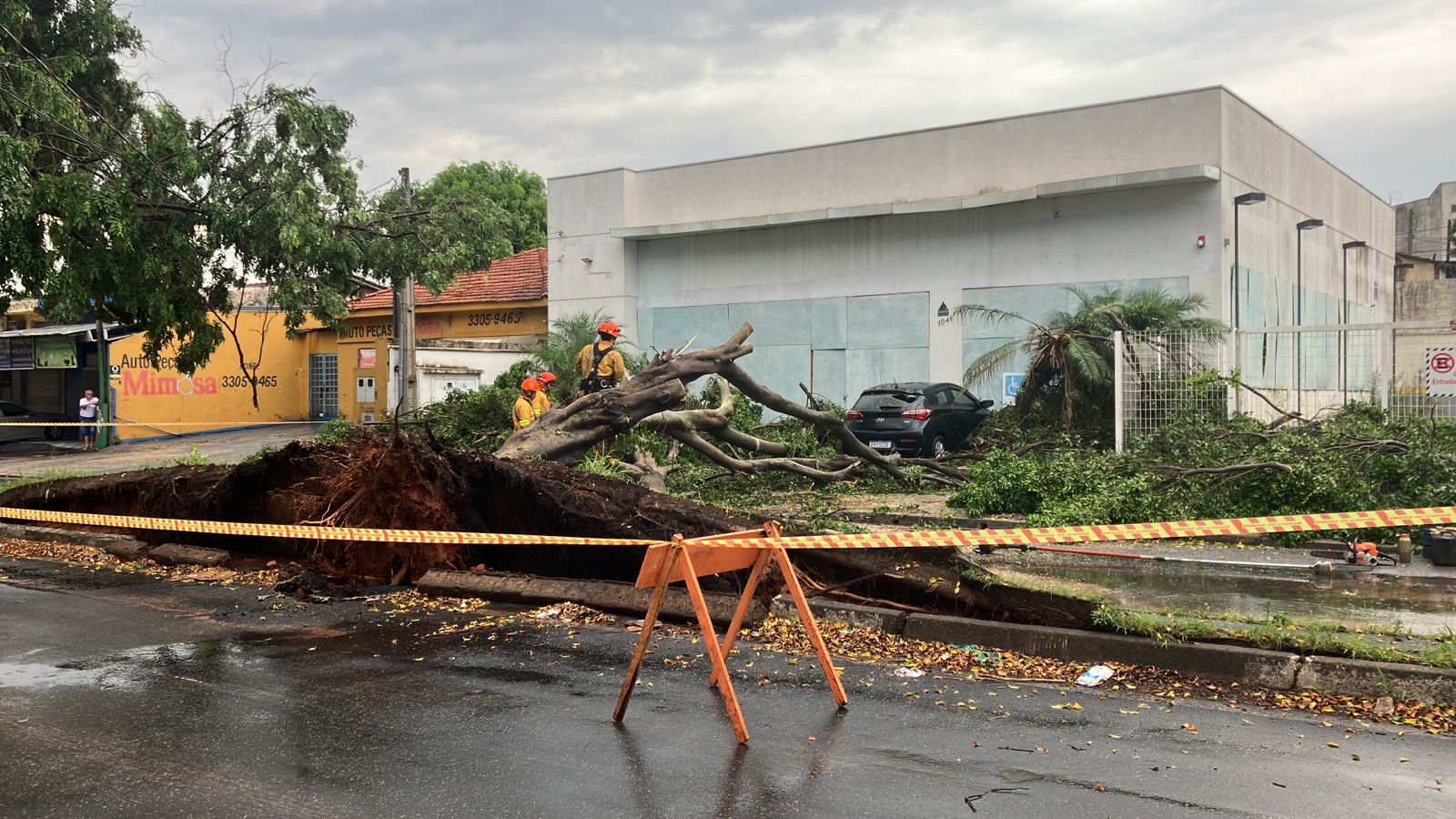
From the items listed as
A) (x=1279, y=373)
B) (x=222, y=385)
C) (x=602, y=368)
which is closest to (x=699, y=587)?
(x=602, y=368)

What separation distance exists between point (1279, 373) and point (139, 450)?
25.6 m

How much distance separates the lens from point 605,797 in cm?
415

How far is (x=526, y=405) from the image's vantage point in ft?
45.6

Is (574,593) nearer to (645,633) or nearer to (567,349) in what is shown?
(645,633)

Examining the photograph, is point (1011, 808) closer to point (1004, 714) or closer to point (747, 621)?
point (1004, 714)

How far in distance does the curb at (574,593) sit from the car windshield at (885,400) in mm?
12068

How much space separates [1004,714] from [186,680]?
452 centimetres

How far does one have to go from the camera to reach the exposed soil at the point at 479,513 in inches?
296

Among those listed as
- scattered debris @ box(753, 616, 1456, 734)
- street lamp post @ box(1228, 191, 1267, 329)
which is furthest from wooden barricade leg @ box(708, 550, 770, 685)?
street lamp post @ box(1228, 191, 1267, 329)

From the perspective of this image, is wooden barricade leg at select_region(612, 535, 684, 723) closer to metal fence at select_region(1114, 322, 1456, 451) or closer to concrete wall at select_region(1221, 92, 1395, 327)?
metal fence at select_region(1114, 322, 1456, 451)

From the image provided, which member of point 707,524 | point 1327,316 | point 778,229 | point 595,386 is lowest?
point 707,524

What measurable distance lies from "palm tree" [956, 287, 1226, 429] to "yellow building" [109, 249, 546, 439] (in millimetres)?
15376

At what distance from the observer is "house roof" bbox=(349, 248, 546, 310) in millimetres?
31812

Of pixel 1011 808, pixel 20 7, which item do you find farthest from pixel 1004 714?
pixel 20 7
